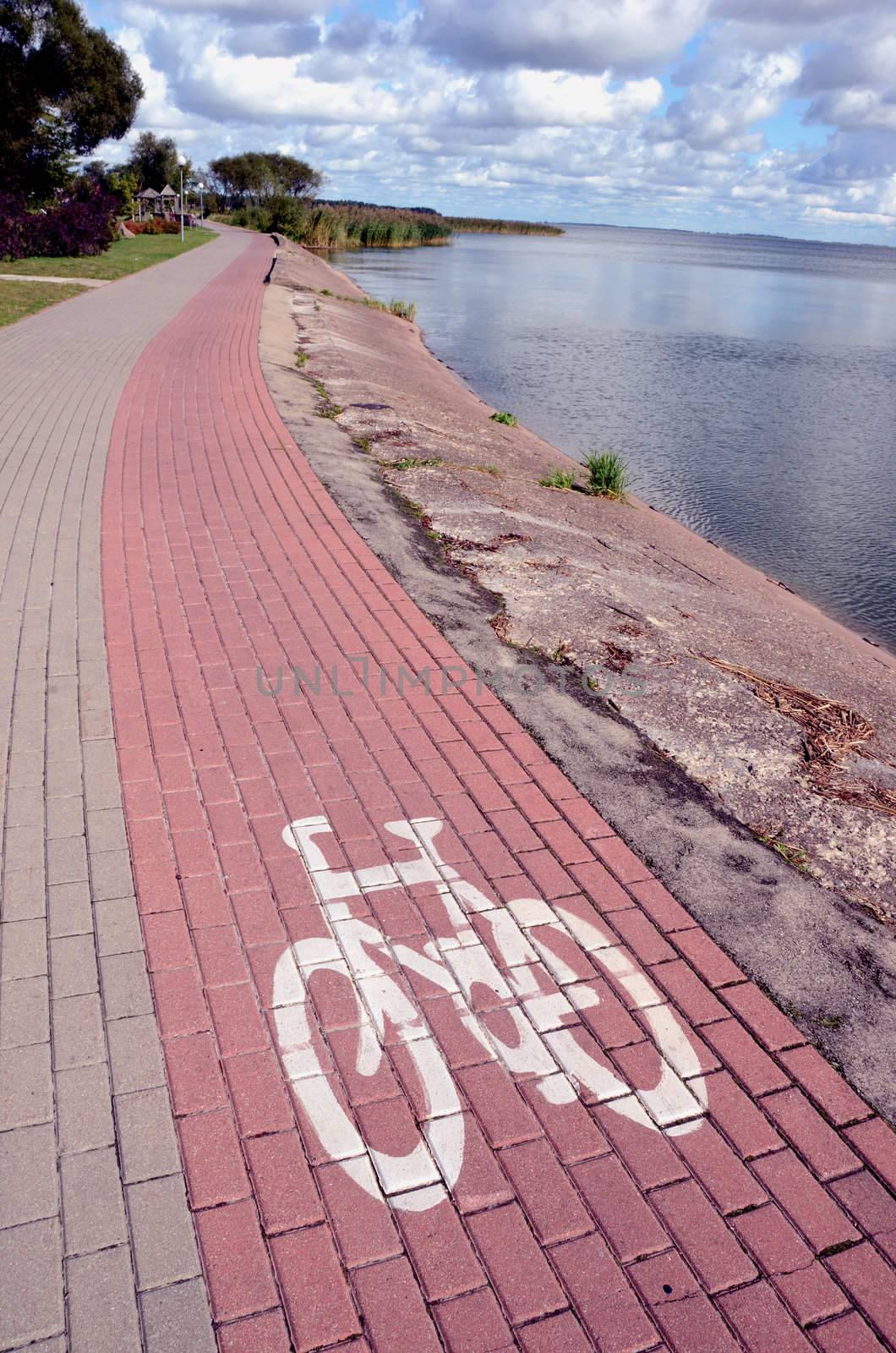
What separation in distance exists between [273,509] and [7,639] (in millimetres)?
2955

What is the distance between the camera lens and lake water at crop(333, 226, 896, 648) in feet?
43.1

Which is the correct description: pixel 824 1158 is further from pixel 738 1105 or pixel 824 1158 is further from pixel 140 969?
pixel 140 969

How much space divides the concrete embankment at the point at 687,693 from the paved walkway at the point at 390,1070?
251 mm

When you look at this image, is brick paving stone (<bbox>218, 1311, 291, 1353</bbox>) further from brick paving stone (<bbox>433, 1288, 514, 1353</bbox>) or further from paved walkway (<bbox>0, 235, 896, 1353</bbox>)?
brick paving stone (<bbox>433, 1288, 514, 1353</bbox>)

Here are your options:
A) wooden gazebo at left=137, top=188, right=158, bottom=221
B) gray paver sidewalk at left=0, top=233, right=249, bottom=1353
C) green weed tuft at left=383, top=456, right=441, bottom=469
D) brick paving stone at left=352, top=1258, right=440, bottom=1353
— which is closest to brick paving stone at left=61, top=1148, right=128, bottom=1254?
gray paver sidewalk at left=0, top=233, right=249, bottom=1353

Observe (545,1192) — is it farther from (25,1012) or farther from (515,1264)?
(25,1012)

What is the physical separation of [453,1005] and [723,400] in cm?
2140

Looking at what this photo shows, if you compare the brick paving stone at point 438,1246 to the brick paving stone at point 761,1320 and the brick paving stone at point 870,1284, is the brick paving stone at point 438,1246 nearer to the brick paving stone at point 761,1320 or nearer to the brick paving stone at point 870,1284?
the brick paving stone at point 761,1320

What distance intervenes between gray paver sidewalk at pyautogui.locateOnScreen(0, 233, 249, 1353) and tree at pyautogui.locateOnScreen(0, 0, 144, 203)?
39781 millimetres

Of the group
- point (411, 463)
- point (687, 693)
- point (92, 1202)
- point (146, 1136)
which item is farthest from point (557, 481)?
point (92, 1202)

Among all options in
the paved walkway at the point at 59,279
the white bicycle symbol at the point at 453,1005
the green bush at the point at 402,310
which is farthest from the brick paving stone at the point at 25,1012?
the green bush at the point at 402,310

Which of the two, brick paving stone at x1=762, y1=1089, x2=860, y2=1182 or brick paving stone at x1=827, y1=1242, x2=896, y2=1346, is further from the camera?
brick paving stone at x1=762, y1=1089, x2=860, y2=1182

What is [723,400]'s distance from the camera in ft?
72.2

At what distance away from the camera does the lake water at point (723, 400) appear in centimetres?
1315
